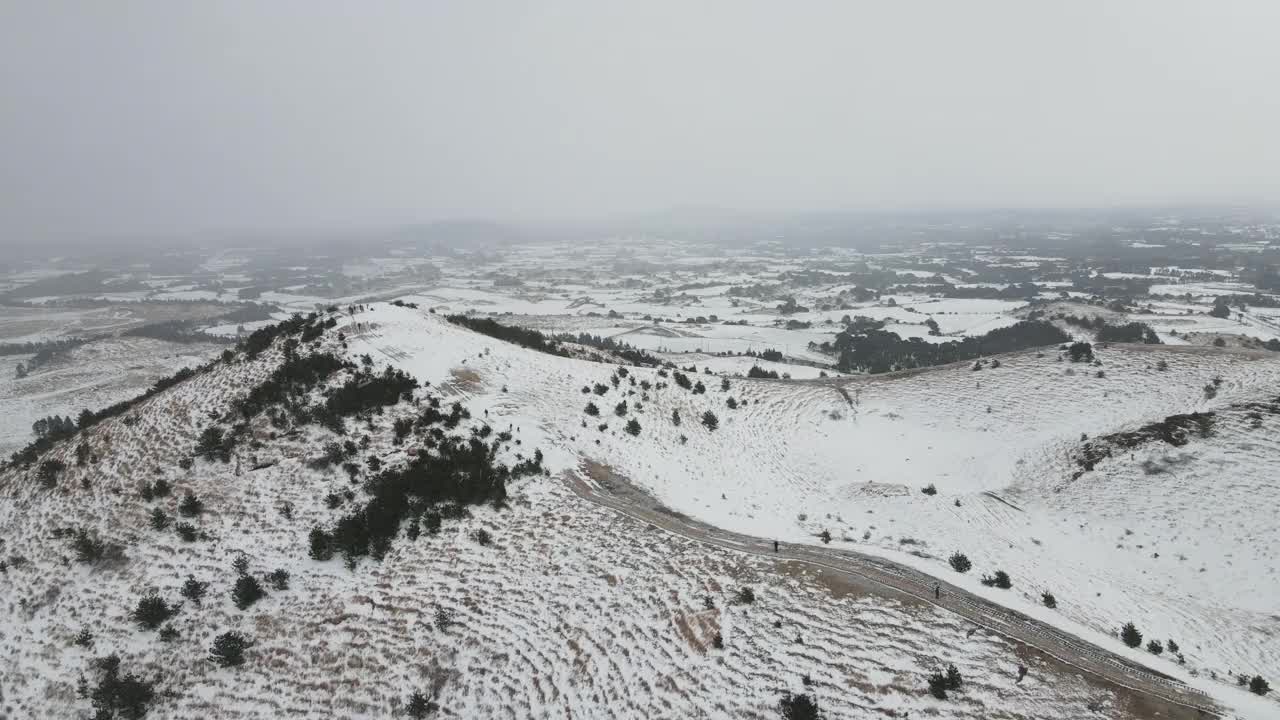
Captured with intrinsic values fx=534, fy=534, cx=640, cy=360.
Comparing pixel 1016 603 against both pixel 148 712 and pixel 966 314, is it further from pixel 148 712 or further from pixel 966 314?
pixel 966 314

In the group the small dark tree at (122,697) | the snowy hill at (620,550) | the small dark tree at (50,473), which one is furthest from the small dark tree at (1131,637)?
the small dark tree at (50,473)

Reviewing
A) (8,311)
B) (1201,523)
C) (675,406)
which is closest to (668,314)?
(675,406)

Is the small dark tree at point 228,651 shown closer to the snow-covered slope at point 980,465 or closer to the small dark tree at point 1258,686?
the snow-covered slope at point 980,465

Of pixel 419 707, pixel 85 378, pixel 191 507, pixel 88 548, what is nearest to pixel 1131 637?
pixel 419 707

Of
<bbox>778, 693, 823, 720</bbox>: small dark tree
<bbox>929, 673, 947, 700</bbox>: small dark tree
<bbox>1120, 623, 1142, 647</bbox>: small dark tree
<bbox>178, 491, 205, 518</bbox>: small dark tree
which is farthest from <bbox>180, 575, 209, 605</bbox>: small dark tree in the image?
<bbox>1120, 623, 1142, 647</bbox>: small dark tree

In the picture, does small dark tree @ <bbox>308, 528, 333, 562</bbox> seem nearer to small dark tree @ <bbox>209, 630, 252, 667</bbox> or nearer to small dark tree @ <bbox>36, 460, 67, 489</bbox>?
small dark tree @ <bbox>209, 630, 252, 667</bbox>

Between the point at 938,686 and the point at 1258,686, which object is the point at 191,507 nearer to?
the point at 938,686
